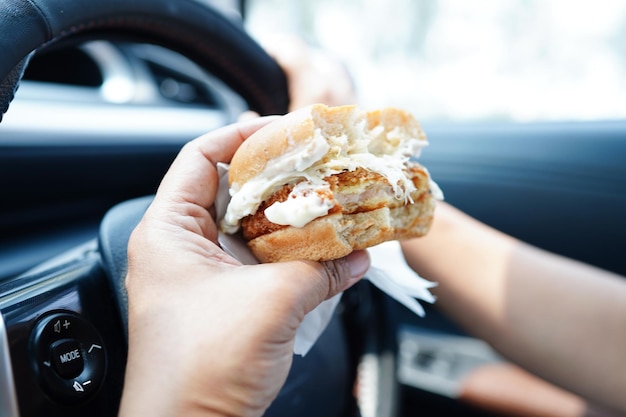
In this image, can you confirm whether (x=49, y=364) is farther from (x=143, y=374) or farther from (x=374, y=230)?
(x=374, y=230)

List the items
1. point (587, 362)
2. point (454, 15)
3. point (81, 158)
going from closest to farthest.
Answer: point (587, 362) → point (81, 158) → point (454, 15)

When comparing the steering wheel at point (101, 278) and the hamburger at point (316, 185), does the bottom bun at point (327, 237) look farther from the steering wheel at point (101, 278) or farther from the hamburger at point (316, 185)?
the steering wheel at point (101, 278)

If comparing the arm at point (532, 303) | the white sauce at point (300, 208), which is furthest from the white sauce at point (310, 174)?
the arm at point (532, 303)

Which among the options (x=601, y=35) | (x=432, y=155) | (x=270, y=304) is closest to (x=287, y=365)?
(x=270, y=304)

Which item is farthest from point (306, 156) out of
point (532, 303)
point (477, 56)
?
point (477, 56)

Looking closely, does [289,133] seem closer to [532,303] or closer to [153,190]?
[532,303]
